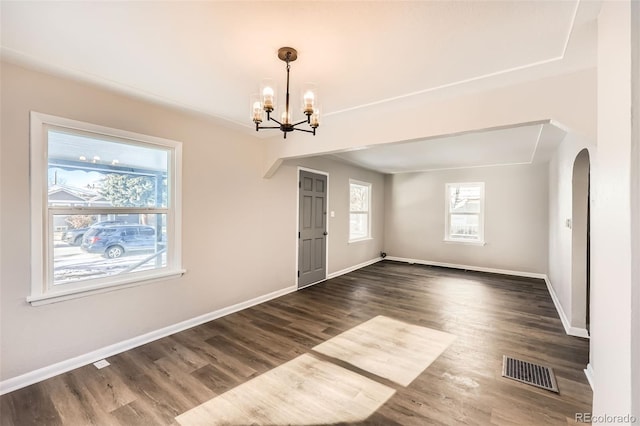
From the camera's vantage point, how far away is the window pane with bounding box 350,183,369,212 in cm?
662

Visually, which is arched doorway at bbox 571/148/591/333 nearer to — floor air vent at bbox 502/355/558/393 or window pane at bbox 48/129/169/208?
floor air vent at bbox 502/355/558/393

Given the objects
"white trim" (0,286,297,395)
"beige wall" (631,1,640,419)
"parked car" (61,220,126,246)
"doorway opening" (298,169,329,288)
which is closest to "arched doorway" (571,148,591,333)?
"beige wall" (631,1,640,419)

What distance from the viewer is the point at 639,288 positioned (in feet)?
3.07

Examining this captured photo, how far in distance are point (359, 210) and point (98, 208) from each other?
17.4 feet

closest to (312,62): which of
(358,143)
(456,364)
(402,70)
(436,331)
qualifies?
(402,70)

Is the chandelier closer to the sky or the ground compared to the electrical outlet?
closer to the sky

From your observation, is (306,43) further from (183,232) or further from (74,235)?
(74,235)

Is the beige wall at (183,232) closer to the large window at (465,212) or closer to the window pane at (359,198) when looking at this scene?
the window pane at (359,198)

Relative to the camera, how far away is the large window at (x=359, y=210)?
657 cm

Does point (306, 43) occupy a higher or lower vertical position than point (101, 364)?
higher

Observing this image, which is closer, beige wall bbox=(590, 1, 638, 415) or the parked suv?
beige wall bbox=(590, 1, 638, 415)

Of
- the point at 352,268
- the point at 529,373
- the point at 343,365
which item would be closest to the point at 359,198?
the point at 352,268

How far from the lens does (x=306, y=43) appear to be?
6.04 ft

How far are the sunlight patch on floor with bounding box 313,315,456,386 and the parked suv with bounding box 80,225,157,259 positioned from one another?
2.17 meters
